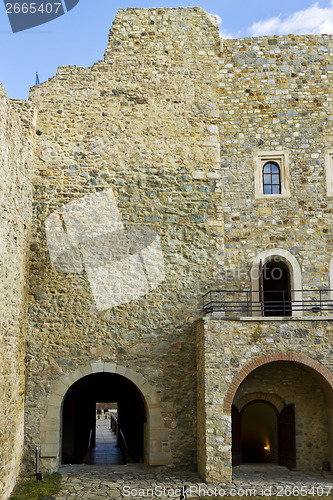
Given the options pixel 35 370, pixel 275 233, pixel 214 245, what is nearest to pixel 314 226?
pixel 275 233

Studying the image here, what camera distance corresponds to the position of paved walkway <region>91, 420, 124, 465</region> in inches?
667

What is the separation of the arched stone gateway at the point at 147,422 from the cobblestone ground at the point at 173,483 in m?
0.39

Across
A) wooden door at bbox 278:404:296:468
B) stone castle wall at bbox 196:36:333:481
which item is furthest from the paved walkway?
stone castle wall at bbox 196:36:333:481

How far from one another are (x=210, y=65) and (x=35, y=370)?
8.97 meters

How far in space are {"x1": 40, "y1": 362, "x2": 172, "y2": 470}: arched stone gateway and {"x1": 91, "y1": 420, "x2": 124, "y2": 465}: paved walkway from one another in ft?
13.1

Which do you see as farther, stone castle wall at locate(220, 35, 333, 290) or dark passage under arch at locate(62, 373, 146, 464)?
dark passage under arch at locate(62, 373, 146, 464)

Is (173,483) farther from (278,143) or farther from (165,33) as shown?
(165,33)

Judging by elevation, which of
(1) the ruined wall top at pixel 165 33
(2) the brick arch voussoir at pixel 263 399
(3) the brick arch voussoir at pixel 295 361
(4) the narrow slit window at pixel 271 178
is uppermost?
(1) the ruined wall top at pixel 165 33

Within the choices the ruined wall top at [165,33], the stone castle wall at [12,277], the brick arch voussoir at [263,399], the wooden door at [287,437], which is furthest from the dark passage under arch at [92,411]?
the ruined wall top at [165,33]

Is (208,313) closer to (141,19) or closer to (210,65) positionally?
(210,65)

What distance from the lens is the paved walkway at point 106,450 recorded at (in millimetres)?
16953

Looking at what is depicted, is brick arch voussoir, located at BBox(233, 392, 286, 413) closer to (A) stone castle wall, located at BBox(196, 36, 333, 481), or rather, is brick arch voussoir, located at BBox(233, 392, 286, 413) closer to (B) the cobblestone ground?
(A) stone castle wall, located at BBox(196, 36, 333, 481)

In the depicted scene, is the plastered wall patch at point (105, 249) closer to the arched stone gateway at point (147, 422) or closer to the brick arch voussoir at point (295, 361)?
the arched stone gateway at point (147, 422)

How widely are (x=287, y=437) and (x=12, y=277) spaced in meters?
7.26
